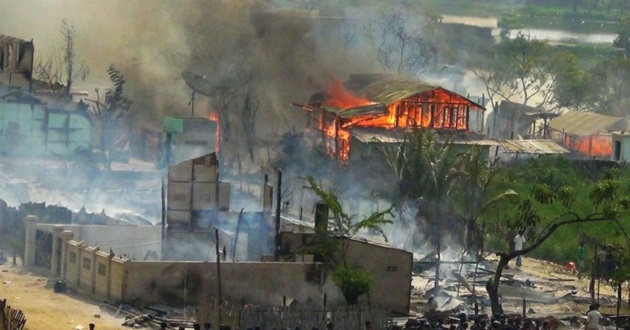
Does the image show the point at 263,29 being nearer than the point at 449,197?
No

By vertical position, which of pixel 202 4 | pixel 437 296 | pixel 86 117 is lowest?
pixel 437 296

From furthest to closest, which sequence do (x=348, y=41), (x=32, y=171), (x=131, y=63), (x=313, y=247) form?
(x=348, y=41)
(x=131, y=63)
(x=32, y=171)
(x=313, y=247)

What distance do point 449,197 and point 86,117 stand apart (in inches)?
764

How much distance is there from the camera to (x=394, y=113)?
5997cm

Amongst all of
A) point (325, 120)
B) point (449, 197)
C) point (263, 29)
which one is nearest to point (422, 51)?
point (263, 29)

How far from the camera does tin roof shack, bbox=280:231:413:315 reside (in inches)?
1442

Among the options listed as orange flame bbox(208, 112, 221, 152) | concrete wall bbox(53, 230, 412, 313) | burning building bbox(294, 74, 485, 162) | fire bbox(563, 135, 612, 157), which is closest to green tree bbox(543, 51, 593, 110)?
fire bbox(563, 135, 612, 157)

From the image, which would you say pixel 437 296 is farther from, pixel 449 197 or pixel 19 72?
pixel 19 72

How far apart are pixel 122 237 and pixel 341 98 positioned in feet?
84.2

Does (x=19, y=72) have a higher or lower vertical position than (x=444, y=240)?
higher

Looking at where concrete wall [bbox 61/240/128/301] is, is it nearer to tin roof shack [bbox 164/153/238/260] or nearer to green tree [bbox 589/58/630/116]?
tin roof shack [bbox 164/153/238/260]

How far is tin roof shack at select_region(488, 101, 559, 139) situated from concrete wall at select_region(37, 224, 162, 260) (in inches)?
1309

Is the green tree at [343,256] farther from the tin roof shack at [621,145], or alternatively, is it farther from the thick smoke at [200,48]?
the thick smoke at [200,48]

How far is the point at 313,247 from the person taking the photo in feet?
119
